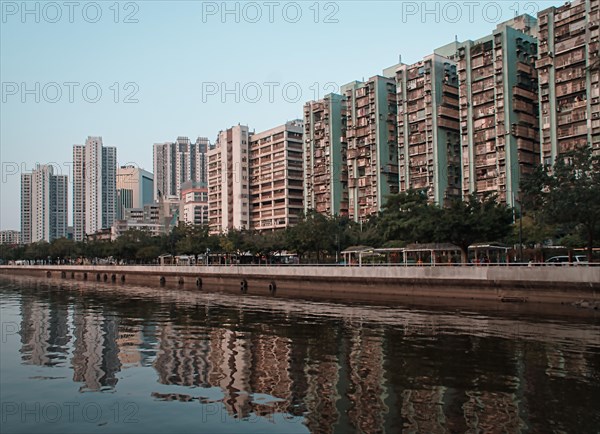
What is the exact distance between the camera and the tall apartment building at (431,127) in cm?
9000

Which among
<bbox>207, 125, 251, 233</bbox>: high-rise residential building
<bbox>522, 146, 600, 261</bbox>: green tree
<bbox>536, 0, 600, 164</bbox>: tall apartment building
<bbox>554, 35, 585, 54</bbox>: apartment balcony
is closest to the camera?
<bbox>522, 146, 600, 261</bbox>: green tree

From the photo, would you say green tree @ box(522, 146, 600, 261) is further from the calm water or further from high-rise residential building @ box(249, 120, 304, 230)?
high-rise residential building @ box(249, 120, 304, 230)

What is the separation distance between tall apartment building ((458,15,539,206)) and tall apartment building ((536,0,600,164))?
416cm

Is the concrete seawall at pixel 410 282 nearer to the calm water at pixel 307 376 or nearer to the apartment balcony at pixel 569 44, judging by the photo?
the calm water at pixel 307 376

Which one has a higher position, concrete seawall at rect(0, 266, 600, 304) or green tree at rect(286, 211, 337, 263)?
green tree at rect(286, 211, 337, 263)

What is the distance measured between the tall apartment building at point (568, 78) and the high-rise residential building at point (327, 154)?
43.0 meters

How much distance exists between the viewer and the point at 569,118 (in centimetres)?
7294

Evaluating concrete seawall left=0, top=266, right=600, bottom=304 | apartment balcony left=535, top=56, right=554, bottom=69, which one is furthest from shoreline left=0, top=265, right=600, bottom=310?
apartment balcony left=535, top=56, right=554, bottom=69

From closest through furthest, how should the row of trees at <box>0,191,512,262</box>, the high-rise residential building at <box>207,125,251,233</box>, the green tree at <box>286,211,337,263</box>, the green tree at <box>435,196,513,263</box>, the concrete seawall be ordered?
1. the concrete seawall
2. the green tree at <box>435,196,513,263</box>
3. the row of trees at <box>0,191,512,262</box>
4. the green tree at <box>286,211,337,263</box>
5. the high-rise residential building at <box>207,125,251,233</box>

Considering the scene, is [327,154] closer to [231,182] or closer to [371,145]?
[371,145]

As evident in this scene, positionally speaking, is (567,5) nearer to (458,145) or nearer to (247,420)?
(458,145)

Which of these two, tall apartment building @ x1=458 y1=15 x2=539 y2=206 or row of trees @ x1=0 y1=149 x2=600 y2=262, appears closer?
row of trees @ x1=0 y1=149 x2=600 y2=262

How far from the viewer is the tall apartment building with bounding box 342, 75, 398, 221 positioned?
99688mm

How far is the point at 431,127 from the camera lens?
91.4 m
